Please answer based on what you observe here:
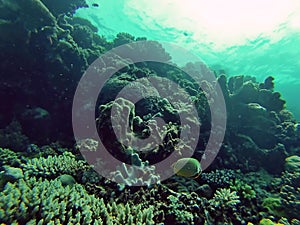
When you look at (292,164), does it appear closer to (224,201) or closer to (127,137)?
(224,201)

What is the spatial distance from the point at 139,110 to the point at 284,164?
18.1 ft

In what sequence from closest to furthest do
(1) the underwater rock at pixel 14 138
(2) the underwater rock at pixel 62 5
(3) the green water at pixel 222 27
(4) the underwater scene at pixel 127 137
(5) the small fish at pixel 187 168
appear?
(4) the underwater scene at pixel 127 137, (5) the small fish at pixel 187 168, (1) the underwater rock at pixel 14 138, (2) the underwater rock at pixel 62 5, (3) the green water at pixel 222 27

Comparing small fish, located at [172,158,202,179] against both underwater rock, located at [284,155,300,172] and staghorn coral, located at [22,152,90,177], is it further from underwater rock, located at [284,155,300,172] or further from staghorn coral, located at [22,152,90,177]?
underwater rock, located at [284,155,300,172]

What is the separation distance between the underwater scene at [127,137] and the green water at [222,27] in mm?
968

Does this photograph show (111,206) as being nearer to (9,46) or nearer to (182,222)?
(182,222)

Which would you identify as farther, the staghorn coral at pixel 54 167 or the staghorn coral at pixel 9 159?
the staghorn coral at pixel 9 159

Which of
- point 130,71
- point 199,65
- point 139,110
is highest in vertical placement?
point 199,65

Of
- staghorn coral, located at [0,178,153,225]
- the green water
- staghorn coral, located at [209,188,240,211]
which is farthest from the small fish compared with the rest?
the green water

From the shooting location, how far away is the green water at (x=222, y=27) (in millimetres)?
15188

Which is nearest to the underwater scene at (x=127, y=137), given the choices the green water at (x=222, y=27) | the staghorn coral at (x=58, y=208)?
the staghorn coral at (x=58, y=208)

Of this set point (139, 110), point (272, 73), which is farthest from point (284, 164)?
point (272, 73)

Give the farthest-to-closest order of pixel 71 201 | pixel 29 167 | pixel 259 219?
pixel 259 219 < pixel 29 167 < pixel 71 201

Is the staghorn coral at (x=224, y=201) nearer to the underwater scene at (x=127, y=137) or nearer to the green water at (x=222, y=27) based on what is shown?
the underwater scene at (x=127, y=137)

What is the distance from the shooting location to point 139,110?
20.8 ft
